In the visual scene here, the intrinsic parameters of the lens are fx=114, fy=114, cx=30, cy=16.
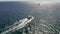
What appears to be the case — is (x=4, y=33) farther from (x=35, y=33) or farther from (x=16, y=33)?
(x=35, y=33)

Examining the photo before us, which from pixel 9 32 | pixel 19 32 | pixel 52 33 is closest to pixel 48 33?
pixel 52 33

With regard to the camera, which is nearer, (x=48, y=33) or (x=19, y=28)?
(x=48, y=33)

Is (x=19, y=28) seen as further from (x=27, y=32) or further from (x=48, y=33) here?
(x=48, y=33)

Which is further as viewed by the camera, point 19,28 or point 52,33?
point 19,28

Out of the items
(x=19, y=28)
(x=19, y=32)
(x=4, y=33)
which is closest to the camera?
(x=4, y=33)

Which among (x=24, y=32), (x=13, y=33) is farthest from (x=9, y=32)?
(x=24, y=32)

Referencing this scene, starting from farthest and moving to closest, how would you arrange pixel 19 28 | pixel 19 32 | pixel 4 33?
1. pixel 19 28
2. pixel 19 32
3. pixel 4 33

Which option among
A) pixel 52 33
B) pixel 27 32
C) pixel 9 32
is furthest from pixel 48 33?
pixel 9 32
